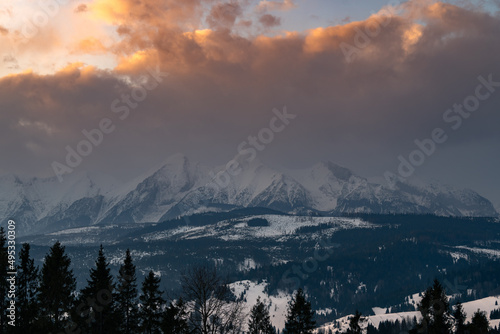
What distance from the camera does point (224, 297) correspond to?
66875 mm

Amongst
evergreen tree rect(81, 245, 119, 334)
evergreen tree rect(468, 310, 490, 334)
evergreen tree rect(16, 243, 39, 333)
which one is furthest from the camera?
evergreen tree rect(468, 310, 490, 334)

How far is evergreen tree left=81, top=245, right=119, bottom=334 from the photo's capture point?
79.1m

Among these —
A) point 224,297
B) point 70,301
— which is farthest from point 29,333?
point 224,297

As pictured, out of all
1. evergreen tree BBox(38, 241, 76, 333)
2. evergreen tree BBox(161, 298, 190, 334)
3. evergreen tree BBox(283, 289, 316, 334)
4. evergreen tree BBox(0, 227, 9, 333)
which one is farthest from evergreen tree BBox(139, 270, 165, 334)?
evergreen tree BBox(283, 289, 316, 334)

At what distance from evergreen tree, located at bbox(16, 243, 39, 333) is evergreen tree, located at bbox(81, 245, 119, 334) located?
6.62 meters

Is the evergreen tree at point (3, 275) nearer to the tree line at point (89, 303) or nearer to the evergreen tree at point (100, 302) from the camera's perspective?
the tree line at point (89, 303)

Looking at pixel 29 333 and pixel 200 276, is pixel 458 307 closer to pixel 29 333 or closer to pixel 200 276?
pixel 200 276

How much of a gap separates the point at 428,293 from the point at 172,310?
39.3 meters

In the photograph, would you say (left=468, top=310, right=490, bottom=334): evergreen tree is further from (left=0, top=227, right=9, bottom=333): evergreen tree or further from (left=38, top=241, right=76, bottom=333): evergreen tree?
(left=0, top=227, right=9, bottom=333): evergreen tree

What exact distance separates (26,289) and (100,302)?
32.4 feet

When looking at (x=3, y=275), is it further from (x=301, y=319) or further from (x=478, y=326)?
(x=478, y=326)

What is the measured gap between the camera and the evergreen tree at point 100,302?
79.1 m

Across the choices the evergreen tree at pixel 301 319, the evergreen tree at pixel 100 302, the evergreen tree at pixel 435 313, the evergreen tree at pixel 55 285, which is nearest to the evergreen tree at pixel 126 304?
the evergreen tree at pixel 100 302

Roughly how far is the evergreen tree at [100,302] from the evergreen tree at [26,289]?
6625mm
